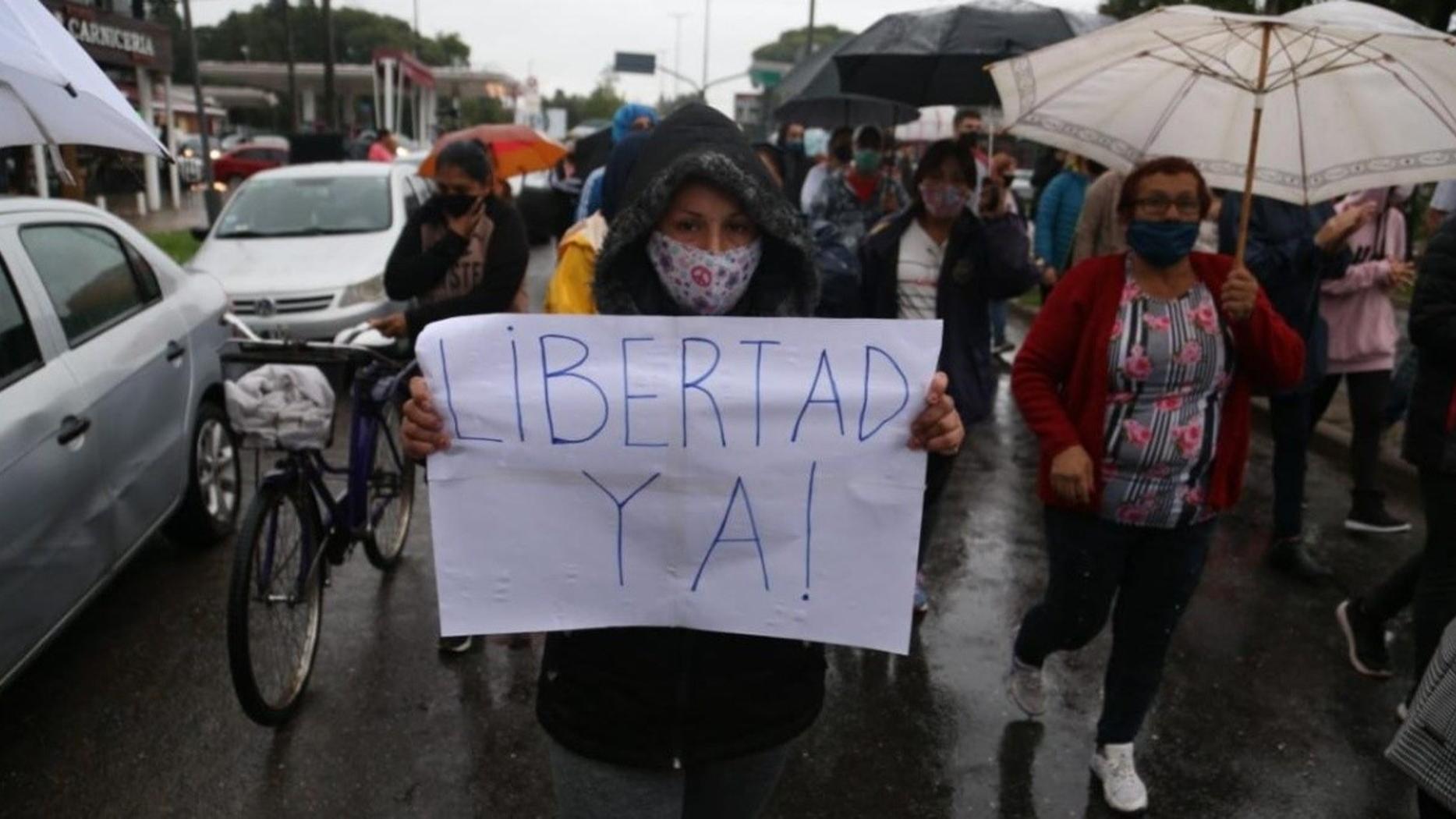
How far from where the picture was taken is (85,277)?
4332 mm

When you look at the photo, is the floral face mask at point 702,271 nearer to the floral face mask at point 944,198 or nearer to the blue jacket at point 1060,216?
the floral face mask at point 944,198

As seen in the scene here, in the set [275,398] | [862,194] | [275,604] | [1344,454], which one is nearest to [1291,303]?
[1344,454]

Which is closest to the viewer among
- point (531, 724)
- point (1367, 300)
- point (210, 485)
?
point (531, 724)

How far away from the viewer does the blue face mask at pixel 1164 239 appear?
293 cm

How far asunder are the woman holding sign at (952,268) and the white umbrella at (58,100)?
2.53 metres

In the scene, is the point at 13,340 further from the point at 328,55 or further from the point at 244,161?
the point at 244,161

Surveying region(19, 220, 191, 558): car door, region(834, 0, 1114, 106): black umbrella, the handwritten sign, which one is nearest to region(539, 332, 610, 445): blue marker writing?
the handwritten sign

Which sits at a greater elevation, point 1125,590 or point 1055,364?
point 1055,364

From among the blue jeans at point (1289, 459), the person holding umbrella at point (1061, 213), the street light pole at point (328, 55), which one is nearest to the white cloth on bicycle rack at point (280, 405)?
the blue jeans at point (1289, 459)

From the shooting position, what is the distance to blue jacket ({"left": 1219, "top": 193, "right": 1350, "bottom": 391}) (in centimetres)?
450

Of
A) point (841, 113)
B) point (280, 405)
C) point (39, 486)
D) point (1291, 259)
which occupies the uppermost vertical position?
point (841, 113)

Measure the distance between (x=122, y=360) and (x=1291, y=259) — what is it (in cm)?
456

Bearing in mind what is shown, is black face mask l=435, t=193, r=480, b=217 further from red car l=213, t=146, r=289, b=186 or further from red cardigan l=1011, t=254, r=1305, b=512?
red car l=213, t=146, r=289, b=186

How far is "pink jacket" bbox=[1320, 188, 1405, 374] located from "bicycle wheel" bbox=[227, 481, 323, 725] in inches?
180
